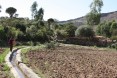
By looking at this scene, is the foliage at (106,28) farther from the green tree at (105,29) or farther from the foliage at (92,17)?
the foliage at (92,17)

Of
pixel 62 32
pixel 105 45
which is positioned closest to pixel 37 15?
pixel 62 32

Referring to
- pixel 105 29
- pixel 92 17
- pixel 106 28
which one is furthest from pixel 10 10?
pixel 106 28

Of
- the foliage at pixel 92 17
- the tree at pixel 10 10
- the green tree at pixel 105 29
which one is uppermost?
the tree at pixel 10 10

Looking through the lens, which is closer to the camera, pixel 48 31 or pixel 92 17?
pixel 48 31

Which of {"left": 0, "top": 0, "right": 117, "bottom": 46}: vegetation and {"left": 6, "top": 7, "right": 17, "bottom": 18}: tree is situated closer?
{"left": 0, "top": 0, "right": 117, "bottom": 46}: vegetation

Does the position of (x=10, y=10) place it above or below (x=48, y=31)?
above

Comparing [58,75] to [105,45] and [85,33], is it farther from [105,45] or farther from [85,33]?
[85,33]

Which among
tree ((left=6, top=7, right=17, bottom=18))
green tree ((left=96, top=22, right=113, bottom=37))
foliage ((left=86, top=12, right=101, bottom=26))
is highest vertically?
tree ((left=6, top=7, right=17, bottom=18))

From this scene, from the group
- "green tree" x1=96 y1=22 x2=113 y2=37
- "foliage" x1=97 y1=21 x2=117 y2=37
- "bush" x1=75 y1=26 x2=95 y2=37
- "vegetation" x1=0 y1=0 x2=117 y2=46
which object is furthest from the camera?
"green tree" x1=96 y1=22 x2=113 y2=37

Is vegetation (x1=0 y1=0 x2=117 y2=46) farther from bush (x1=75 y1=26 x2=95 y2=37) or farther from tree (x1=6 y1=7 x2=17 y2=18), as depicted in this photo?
tree (x1=6 y1=7 x2=17 y2=18)

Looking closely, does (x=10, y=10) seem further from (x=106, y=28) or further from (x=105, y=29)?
(x=106, y=28)

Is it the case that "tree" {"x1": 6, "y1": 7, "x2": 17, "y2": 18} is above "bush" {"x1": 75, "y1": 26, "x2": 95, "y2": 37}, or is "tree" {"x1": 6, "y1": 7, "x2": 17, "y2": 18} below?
above

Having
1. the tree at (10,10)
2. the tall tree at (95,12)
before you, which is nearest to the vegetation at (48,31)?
the tall tree at (95,12)

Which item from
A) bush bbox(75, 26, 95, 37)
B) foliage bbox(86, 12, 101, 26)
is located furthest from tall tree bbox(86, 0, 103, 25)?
bush bbox(75, 26, 95, 37)
